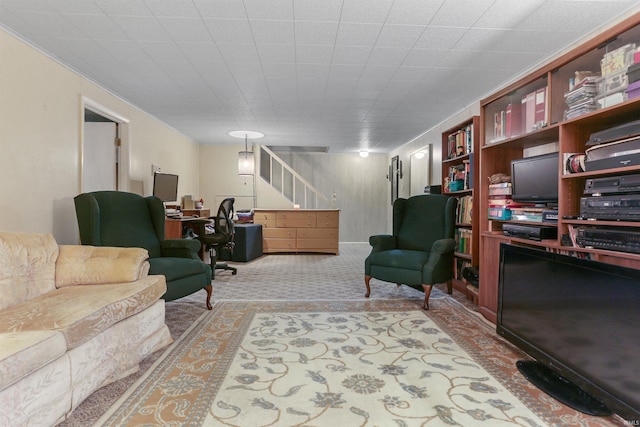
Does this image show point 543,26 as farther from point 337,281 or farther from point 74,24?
point 74,24

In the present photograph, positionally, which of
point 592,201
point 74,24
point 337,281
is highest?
point 74,24

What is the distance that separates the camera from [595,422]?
1.47 metres

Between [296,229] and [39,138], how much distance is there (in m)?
4.39

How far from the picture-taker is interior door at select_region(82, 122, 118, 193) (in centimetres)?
444

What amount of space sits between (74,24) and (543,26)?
357cm

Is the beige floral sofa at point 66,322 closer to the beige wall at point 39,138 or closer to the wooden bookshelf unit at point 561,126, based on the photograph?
the beige wall at point 39,138

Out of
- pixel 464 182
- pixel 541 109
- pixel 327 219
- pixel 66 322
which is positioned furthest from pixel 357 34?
pixel 327 219

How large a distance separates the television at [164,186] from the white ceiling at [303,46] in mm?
989

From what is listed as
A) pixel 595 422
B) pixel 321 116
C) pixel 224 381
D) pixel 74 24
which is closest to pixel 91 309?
pixel 224 381

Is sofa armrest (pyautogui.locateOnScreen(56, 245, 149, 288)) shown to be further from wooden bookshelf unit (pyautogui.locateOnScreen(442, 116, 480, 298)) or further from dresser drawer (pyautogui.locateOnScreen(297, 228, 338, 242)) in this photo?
dresser drawer (pyautogui.locateOnScreen(297, 228, 338, 242))

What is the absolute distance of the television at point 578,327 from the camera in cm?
138

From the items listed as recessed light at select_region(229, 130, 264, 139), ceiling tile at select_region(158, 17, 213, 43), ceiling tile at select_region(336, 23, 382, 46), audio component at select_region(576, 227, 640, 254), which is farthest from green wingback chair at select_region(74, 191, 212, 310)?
recessed light at select_region(229, 130, 264, 139)

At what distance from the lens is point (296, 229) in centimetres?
675

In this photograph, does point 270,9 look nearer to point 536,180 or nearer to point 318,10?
point 318,10
